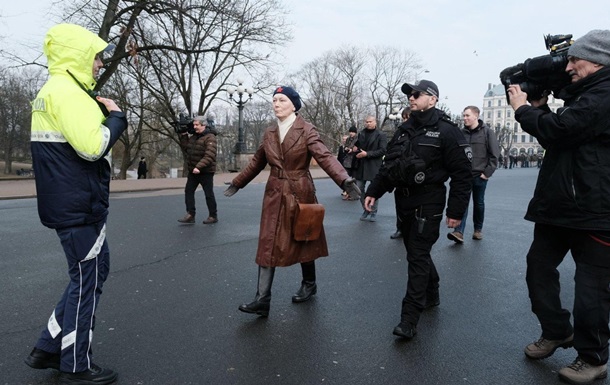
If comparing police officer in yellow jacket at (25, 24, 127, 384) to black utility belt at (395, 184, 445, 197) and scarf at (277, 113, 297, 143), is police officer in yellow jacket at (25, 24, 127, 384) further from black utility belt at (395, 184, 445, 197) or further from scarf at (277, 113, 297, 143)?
black utility belt at (395, 184, 445, 197)

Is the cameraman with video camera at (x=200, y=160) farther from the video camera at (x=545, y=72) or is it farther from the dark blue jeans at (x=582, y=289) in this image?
the dark blue jeans at (x=582, y=289)

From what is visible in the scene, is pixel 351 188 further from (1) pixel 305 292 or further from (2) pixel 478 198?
(2) pixel 478 198

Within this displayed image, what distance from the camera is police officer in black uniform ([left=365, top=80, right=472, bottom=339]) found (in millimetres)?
3652

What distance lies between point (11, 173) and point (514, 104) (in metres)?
59.4

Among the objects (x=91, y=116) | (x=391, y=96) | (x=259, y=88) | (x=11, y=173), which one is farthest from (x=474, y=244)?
(x=11, y=173)

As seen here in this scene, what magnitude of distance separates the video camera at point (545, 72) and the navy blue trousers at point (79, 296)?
9.22 feet

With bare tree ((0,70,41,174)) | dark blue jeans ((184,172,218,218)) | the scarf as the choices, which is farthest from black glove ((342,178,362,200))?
bare tree ((0,70,41,174))

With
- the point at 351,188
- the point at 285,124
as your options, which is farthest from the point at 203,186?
the point at 351,188

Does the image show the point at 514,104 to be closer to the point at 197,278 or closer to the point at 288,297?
the point at 288,297

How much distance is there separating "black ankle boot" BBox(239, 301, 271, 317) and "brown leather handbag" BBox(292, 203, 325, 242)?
61cm

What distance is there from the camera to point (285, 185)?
4.04 metres

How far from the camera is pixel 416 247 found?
12.1 ft

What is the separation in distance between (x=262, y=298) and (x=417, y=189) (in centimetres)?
153

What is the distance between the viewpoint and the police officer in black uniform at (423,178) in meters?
3.65
